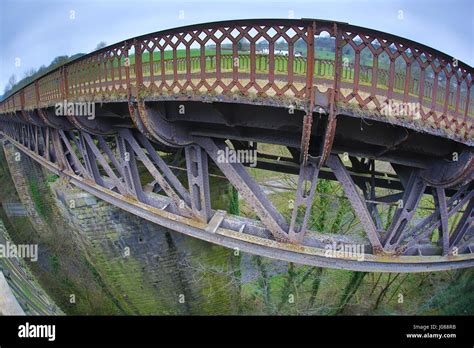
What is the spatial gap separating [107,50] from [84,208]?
14.9 ft

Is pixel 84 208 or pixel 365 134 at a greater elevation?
pixel 365 134

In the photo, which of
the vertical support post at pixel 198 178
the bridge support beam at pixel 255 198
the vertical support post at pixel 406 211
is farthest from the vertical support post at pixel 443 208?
the vertical support post at pixel 198 178

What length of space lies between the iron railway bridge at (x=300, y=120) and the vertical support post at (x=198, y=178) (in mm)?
22

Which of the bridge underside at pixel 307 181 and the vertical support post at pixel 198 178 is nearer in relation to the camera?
the bridge underside at pixel 307 181

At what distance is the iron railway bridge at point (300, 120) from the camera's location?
11.2ft

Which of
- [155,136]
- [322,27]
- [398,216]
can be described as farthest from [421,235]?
[155,136]

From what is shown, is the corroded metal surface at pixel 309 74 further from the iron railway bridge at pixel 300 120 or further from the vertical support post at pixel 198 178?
the vertical support post at pixel 198 178

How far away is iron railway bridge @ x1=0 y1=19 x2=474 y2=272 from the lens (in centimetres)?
342

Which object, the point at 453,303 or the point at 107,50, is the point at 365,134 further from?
the point at 453,303

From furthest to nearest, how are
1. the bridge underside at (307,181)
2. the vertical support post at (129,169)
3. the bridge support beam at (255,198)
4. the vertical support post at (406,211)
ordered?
1. the vertical support post at (129,169)
2. the bridge support beam at (255,198)
3. the vertical support post at (406,211)
4. the bridge underside at (307,181)

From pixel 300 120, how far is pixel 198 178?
1.92m

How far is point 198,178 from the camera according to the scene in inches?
201
